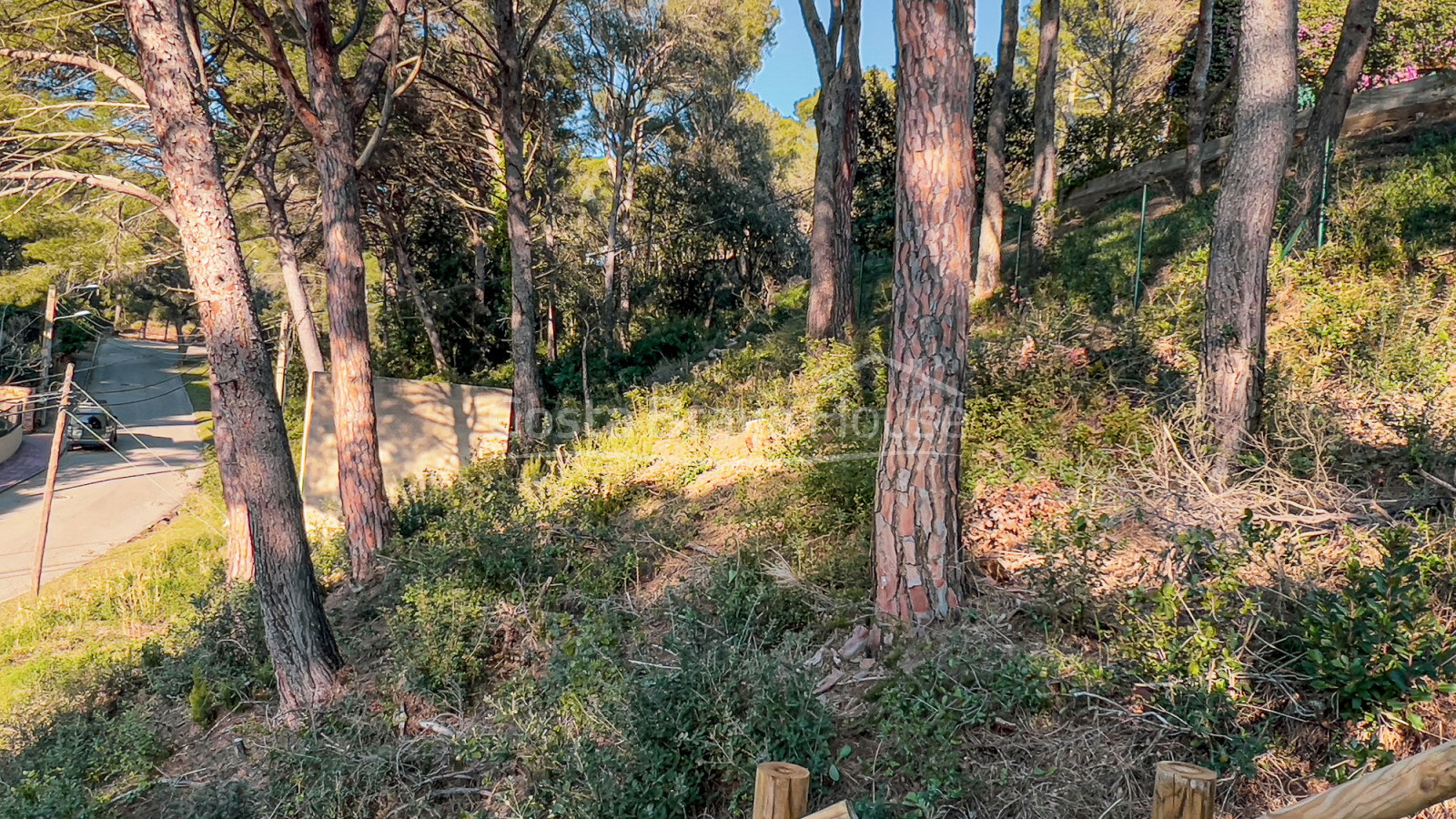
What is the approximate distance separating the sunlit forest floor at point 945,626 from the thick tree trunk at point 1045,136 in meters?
3.19

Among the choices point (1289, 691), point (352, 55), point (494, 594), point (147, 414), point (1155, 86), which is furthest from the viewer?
point (147, 414)

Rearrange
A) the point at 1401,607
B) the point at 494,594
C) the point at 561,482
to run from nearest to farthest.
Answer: the point at 1401,607, the point at 494,594, the point at 561,482

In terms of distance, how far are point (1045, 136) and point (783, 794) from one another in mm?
12533

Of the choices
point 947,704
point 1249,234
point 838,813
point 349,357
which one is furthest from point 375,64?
point 838,813

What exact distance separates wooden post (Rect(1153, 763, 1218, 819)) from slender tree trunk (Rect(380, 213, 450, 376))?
20217 mm

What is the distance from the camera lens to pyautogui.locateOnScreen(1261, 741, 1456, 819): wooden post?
162 centimetres

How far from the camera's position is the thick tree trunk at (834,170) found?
10.4 m

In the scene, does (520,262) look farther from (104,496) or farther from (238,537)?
(104,496)

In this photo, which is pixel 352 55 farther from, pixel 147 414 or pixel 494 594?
pixel 147 414

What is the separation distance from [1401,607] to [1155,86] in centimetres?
2233

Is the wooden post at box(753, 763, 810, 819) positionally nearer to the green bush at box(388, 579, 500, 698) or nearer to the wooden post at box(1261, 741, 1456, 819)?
the wooden post at box(1261, 741, 1456, 819)

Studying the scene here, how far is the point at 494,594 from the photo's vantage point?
19.4 ft

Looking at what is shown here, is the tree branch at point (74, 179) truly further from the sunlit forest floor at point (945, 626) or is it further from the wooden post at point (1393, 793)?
the wooden post at point (1393, 793)

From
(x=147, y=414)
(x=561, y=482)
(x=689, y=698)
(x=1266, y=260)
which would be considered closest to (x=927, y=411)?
(x=689, y=698)
